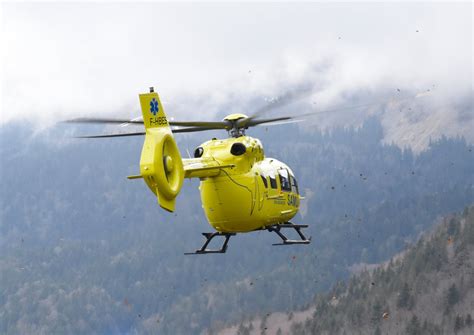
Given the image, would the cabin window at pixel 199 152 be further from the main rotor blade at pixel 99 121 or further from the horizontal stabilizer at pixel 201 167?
the main rotor blade at pixel 99 121

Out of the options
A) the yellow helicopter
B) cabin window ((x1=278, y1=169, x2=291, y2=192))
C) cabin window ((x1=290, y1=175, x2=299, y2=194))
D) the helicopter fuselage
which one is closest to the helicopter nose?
the yellow helicopter

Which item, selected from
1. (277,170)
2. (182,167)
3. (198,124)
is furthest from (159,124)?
(277,170)

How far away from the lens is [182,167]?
68.8m

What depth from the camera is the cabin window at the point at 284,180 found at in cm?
8550

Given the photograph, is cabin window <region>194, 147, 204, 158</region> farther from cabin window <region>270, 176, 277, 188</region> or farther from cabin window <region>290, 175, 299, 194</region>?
cabin window <region>290, 175, 299, 194</region>

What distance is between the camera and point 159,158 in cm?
6506

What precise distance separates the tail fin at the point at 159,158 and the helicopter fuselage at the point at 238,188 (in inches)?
383

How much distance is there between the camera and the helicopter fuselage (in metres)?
78.2

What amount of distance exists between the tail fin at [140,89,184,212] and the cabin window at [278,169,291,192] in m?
18.1

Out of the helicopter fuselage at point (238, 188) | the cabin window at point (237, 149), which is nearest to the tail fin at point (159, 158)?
the helicopter fuselage at point (238, 188)

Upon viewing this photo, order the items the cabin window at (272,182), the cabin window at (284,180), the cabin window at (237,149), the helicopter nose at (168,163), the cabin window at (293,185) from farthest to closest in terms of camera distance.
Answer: the cabin window at (293,185) < the cabin window at (284,180) < the cabin window at (272,182) < the cabin window at (237,149) < the helicopter nose at (168,163)

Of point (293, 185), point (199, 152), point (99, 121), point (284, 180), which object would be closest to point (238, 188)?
point (199, 152)

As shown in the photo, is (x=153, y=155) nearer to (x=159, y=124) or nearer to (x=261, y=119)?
(x=159, y=124)

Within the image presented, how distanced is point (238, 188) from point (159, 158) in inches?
567
